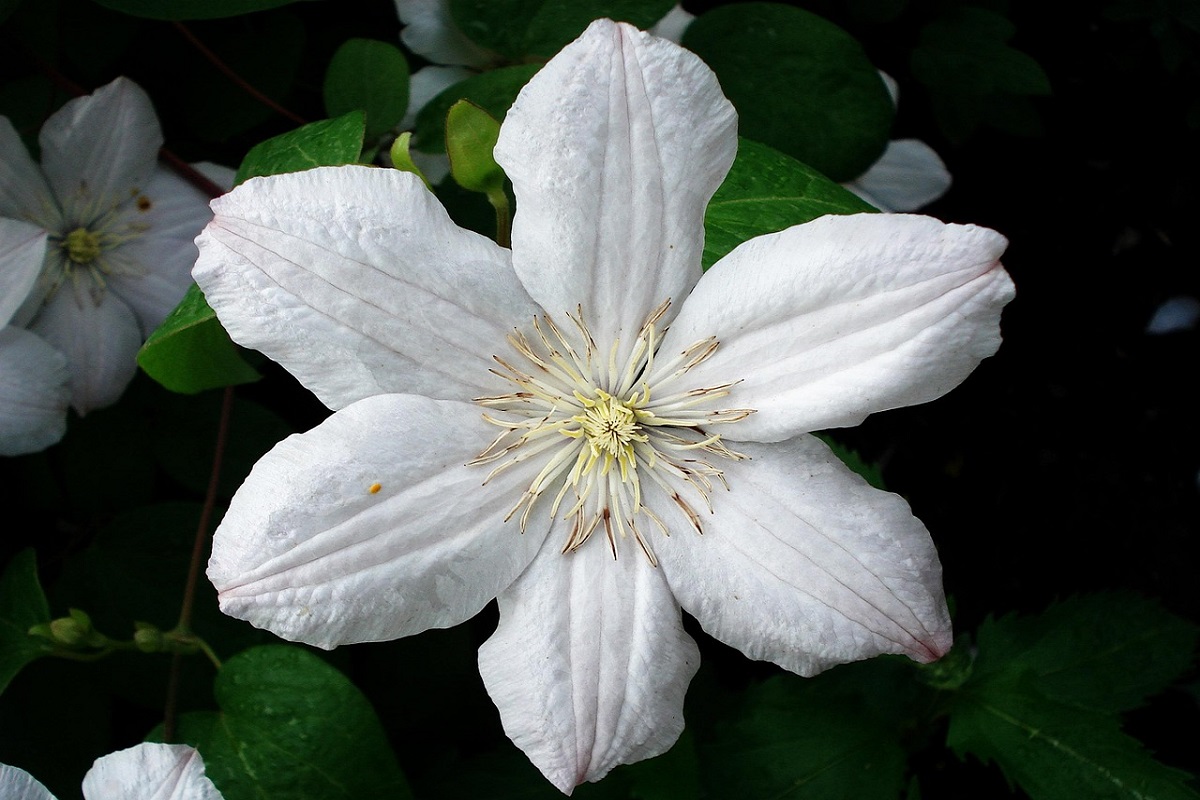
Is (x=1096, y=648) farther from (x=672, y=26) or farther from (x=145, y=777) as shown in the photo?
(x=145, y=777)

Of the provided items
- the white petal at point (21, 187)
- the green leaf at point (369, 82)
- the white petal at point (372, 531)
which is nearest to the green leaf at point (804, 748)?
the white petal at point (372, 531)

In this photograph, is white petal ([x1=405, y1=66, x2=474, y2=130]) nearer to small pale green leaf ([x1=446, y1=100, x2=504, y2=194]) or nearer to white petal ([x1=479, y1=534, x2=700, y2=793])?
small pale green leaf ([x1=446, y1=100, x2=504, y2=194])

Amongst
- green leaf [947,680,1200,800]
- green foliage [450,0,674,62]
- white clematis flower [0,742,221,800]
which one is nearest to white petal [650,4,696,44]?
green foliage [450,0,674,62]

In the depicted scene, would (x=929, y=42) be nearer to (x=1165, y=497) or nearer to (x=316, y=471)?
(x=1165, y=497)

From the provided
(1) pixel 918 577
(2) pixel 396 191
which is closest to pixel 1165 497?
(1) pixel 918 577

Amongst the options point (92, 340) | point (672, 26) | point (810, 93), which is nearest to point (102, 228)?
point (92, 340)

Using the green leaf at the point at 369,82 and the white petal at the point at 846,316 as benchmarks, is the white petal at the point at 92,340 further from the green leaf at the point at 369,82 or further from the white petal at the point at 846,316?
the white petal at the point at 846,316
